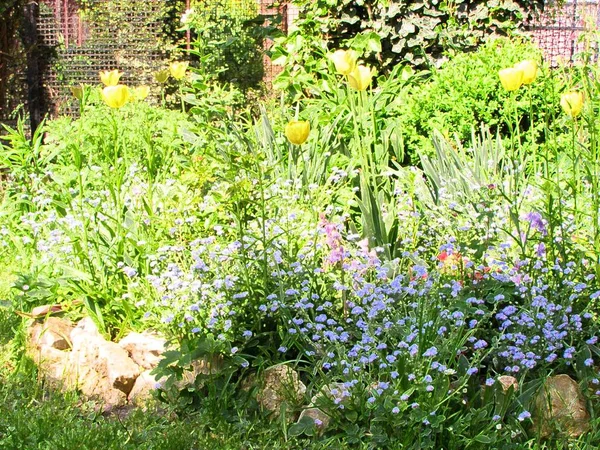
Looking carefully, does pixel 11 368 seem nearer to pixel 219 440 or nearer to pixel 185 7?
pixel 219 440

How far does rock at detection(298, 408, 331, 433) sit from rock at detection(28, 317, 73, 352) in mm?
1239

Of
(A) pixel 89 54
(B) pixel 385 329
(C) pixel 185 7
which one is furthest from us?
(C) pixel 185 7

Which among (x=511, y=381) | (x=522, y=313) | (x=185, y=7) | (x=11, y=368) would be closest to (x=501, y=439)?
(x=511, y=381)

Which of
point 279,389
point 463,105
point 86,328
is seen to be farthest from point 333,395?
point 463,105

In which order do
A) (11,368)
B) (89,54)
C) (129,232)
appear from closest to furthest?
1. (11,368)
2. (129,232)
3. (89,54)

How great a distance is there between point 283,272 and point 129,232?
1004 mm

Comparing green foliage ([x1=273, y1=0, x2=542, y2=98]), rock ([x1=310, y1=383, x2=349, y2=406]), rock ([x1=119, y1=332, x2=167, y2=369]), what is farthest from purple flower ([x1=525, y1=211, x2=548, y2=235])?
green foliage ([x1=273, y1=0, x2=542, y2=98])

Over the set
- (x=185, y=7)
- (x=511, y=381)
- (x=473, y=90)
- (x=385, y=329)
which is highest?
(x=185, y=7)

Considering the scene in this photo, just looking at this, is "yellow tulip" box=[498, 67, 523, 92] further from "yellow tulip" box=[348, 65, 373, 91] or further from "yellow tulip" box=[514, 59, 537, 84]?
"yellow tulip" box=[348, 65, 373, 91]

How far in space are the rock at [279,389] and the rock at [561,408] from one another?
2.64 feet

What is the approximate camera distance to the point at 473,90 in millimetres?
5086

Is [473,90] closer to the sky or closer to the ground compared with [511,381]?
closer to the sky

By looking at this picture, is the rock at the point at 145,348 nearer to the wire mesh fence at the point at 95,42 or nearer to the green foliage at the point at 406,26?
the green foliage at the point at 406,26

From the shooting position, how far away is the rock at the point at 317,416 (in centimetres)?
267
